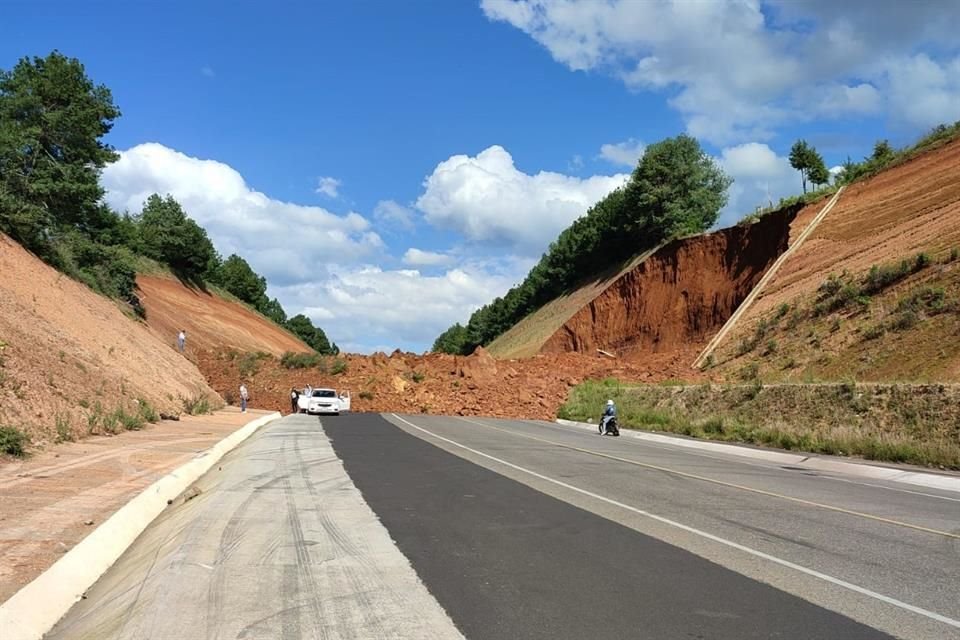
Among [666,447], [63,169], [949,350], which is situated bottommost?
[666,447]

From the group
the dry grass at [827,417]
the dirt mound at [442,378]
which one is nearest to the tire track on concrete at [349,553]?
the dry grass at [827,417]

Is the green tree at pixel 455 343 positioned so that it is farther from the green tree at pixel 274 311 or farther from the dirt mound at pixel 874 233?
the dirt mound at pixel 874 233

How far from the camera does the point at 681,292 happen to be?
2232 inches

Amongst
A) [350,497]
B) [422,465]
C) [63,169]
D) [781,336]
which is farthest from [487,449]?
[63,169]

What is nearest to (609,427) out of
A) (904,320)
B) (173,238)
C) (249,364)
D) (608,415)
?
(608,415)

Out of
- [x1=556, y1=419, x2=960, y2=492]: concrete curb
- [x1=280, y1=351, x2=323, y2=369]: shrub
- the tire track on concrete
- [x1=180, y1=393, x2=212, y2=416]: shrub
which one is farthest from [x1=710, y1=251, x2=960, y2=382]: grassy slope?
[x1=280, y1=351, x2=323, y2=369]: shrub

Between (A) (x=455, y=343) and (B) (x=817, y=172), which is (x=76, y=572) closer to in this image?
(B) (x=817, y=172)

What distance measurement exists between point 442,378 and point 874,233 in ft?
93.4

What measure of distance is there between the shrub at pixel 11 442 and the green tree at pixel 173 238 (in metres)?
67.2

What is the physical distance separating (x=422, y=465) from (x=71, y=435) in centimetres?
806

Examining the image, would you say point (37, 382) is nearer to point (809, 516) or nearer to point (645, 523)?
point (645, 523)

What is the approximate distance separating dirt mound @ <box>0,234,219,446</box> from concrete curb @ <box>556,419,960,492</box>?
17942 mm

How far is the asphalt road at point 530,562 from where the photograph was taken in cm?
542

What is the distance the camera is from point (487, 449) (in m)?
20.3
